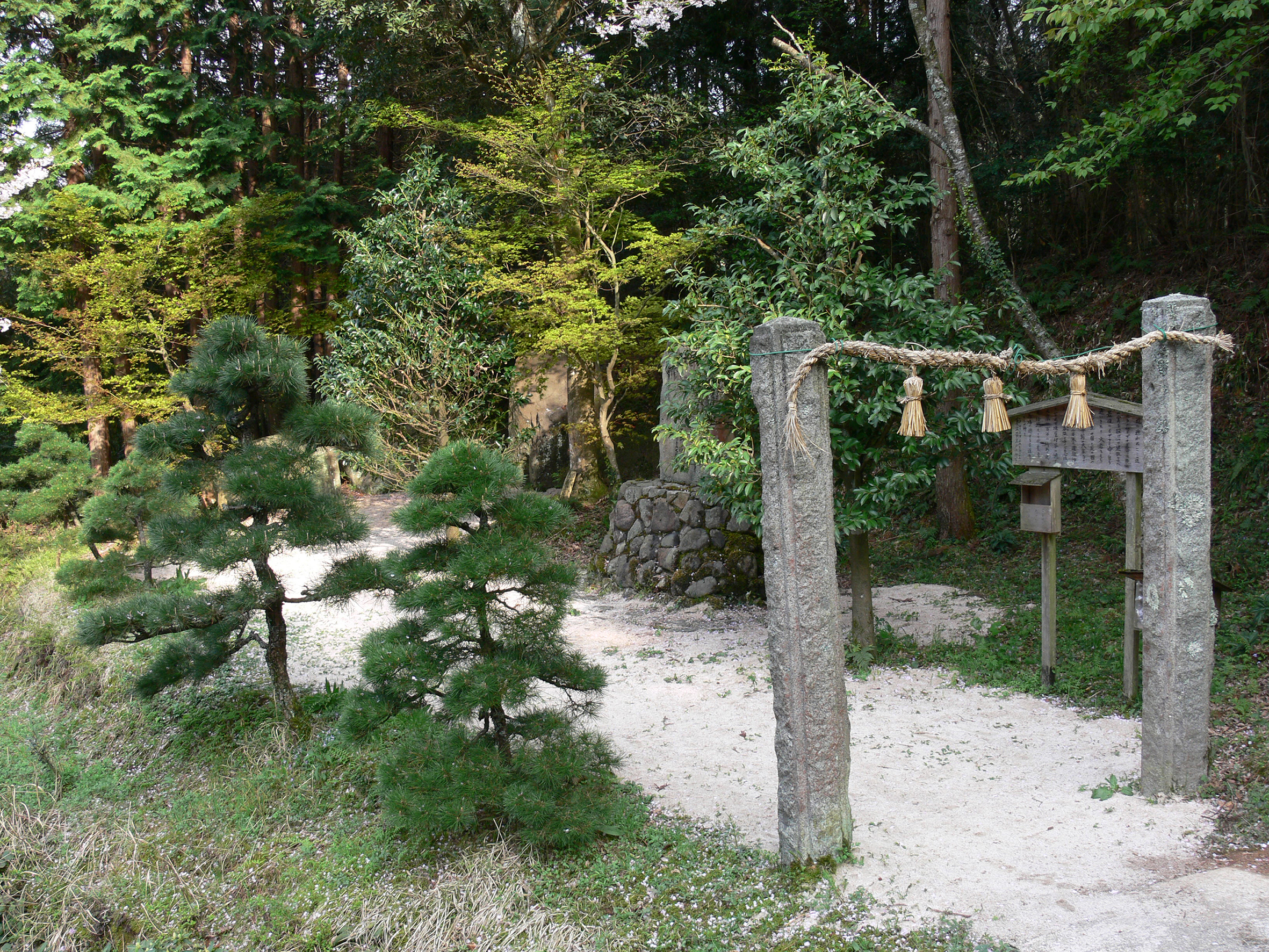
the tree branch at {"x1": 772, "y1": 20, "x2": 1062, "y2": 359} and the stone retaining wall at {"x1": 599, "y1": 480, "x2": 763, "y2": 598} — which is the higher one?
the tree branch at {"x1": 772, "y1": 20, "x2": 1062, "y2": 359}

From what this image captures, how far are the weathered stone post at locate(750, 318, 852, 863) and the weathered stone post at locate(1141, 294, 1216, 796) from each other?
1.62m

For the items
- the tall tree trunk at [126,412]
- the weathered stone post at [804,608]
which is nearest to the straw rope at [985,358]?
the weathered stone post at [804,608]

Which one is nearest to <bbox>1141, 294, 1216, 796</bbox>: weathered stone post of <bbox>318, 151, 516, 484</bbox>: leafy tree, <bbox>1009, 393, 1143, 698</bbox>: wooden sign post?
<bbox>1009, 393, 1143, 698</bbox>: wooden sign post

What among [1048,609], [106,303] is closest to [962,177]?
[1048,609]

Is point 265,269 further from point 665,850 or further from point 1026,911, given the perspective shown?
point 1026,911

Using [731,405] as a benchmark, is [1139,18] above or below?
above

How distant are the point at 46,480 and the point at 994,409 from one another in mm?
10015

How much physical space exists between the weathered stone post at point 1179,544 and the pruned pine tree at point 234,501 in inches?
167

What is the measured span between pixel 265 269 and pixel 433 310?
13.8 ft

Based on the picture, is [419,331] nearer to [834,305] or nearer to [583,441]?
[583,441]

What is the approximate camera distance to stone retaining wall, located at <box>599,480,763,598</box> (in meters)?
8.10

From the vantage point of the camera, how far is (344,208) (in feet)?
44.2

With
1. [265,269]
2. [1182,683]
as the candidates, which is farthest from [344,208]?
[1182,683]

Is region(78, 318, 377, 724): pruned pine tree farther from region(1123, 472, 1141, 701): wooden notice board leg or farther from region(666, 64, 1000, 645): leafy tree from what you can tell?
region(1123, 472, 1141, 701): wooden notice board leg
